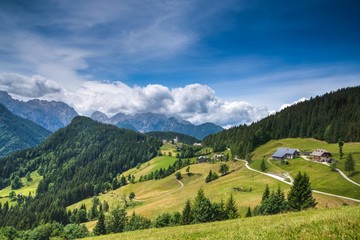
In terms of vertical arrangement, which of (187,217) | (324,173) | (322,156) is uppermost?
(322,156)

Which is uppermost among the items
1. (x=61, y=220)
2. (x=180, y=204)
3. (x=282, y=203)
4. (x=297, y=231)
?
(x=297, y=231)

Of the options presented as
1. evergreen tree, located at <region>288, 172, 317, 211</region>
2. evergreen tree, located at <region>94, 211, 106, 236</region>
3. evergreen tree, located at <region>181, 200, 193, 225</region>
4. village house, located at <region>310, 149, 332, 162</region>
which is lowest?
evergreen tree, located at <region>94, 211, 106, 236</region>

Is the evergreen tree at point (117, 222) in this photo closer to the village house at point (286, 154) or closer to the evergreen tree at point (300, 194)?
the evergreen tree at point (300, 194)

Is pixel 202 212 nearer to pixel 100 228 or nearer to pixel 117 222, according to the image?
pixel 117 222

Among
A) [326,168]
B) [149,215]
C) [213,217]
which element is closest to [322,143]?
[326,168]

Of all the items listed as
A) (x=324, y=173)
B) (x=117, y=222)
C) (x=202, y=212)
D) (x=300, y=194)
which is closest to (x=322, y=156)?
(x=324, y=173)

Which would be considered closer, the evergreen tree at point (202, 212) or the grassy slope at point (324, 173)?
the evergreen tree at point (202, 212)

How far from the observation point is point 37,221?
568ft

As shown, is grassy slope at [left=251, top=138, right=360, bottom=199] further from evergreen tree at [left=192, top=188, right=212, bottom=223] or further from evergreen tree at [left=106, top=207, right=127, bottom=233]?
evergreen tree at [left=106, top=207, right=127, bottom=233]

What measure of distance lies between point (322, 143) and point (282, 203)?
145 metres

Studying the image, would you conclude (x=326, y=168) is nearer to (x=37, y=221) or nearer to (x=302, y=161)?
(x=302, y=161)

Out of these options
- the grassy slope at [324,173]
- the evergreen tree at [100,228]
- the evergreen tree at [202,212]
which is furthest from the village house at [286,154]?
the evergreen tree at [100,228]

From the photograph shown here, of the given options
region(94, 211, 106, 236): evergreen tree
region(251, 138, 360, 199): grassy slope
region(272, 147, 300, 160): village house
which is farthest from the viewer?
region(272, 147, 300, 160): village house

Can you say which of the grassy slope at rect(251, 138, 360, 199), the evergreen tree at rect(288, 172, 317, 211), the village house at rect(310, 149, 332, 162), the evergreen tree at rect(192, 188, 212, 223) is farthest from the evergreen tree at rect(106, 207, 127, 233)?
the village house at rect(310, 149, 332, 162)
